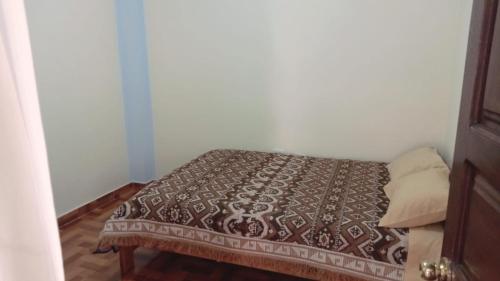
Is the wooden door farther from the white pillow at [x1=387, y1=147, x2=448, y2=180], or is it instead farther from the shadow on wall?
the shadow on wall

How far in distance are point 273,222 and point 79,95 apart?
6.88 feet

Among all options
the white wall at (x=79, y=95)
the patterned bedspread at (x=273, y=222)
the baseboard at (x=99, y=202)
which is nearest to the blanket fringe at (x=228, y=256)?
the patterned bedspread at (x=273, y=222)

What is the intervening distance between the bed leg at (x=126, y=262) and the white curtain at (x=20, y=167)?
167 centimetres

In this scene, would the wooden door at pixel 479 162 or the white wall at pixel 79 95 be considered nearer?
the wooden door at pixel 479 162

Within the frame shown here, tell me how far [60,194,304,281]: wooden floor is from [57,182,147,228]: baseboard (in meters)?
0.34

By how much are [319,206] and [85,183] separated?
2173 millimetres

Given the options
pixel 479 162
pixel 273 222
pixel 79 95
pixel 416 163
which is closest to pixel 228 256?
pixel 273 222

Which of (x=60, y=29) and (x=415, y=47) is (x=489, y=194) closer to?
(x=415, y=47)

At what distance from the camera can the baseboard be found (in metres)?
2.97

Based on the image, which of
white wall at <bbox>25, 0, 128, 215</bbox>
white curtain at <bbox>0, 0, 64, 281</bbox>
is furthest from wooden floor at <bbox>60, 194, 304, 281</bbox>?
white curtain at <bbox>0, 0, 64, 281</bbox>

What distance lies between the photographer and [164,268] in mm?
2324

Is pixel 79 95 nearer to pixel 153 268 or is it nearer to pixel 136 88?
pixel 136 88

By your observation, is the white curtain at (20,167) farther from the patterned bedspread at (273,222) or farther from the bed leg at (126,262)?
the bed leg at (126,262)

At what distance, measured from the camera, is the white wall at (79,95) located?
274cm
